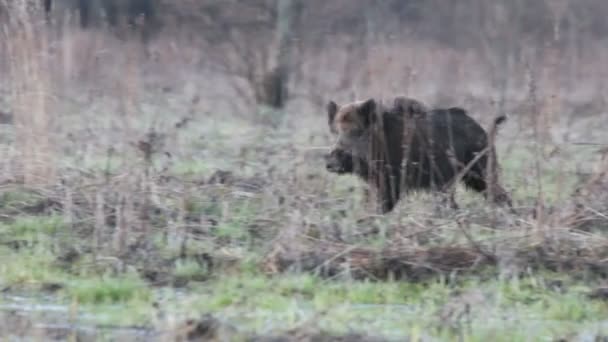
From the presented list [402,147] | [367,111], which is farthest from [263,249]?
[367,111]

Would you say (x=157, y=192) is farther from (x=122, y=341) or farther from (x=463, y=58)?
(x=463, y=58)

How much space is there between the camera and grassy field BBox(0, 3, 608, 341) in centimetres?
646

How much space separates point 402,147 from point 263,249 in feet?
6.77

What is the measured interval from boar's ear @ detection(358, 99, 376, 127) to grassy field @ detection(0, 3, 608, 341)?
58 cm

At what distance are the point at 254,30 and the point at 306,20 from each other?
167 inches

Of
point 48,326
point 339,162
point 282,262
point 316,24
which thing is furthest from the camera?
point 316,24

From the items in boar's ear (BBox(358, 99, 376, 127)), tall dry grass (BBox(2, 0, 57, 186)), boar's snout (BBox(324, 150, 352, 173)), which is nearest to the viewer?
boar's snout (BBox(324, 150, 352, 173))

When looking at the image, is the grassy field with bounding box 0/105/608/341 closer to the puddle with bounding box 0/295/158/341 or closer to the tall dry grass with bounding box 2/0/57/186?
the puddle with bounding box 0/295/158/341

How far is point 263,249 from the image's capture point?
829 centimetres

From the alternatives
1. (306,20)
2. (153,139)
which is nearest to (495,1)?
(306,20)

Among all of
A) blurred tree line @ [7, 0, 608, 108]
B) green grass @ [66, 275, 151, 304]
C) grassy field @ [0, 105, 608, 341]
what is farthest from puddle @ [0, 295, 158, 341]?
blurred tree line @ [7, 0, 608, 108]

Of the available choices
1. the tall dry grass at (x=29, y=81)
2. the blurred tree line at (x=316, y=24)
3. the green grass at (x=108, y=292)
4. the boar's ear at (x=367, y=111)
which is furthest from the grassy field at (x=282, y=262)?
the blurred tree line at (x=316, y=24)

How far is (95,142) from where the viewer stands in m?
12.4

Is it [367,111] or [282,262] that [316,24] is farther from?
[282,262]
